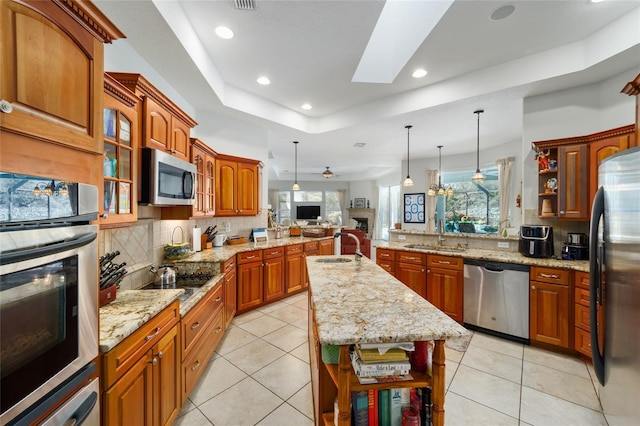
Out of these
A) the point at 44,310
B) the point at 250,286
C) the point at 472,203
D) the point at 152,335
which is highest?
the point at 472,203

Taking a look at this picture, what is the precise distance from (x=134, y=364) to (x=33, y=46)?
136cm

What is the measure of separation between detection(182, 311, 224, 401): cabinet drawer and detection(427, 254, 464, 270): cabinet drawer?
2.62m

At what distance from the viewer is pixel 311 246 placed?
14.9 feet

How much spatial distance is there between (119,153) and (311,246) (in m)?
3.28

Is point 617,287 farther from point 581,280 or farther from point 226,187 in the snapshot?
point 226,187

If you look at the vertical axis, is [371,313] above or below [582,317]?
above

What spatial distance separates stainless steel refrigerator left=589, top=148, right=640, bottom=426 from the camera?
1.29 m

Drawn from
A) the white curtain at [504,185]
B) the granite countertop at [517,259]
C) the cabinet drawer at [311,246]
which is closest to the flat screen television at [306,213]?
the cabinet drawer at [311,246]

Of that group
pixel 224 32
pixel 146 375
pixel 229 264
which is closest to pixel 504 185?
pixel 229 264

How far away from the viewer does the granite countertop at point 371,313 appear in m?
1.14

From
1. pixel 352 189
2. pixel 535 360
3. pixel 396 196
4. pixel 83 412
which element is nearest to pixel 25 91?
pixel 83 412

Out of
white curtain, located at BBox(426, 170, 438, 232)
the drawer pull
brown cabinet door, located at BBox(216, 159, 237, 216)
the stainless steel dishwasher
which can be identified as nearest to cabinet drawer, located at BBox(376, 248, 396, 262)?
the stainless steel dishwasher

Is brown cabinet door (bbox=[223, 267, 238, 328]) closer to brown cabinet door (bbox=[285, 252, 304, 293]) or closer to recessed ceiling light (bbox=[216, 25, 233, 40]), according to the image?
brown cabinet door (bbox=[285, 252, 304, 293])

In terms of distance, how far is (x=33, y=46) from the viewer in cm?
81
